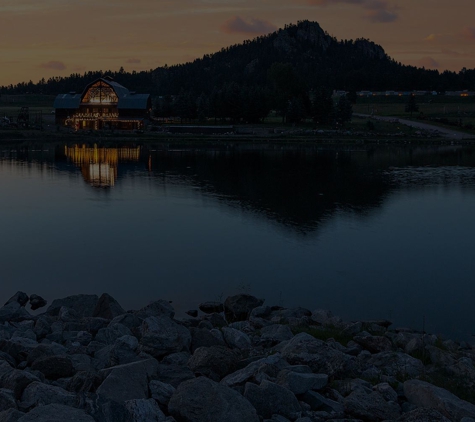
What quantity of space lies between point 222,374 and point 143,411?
2.14 m

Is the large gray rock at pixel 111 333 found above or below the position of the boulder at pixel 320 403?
below

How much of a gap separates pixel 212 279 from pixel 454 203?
22335 millimetres

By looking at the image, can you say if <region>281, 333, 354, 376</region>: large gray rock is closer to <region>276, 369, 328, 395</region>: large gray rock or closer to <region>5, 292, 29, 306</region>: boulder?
<region>276, 369, 328, 395</region>: large gray rock

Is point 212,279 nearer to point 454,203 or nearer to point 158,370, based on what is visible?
point 158,370

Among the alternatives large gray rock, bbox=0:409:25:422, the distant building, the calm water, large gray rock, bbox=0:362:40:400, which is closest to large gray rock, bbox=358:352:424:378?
the calm water

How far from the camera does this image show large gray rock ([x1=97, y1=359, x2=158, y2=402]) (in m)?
8.62

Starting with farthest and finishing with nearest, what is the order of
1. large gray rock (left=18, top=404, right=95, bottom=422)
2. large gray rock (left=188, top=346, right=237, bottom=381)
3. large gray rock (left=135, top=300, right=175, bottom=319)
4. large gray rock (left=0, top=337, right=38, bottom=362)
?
1. large gray rock (left=135, top=300, right=175, bottom=319)
2. large gray rock (left=0, top=337, right=38, bottom=362)
3. large gray rock (left=188, top=346, right=237, bottom=381)
4. large gray rock (left=18, top=404, right=95, bottom=422)

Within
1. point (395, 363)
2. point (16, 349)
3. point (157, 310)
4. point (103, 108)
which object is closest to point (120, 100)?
point (103, 108)

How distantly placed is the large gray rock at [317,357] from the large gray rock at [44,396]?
3.88 metres

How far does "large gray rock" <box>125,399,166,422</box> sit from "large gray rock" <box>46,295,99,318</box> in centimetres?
782

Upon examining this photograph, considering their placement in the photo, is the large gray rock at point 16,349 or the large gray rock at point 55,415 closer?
the large gray rock at point 55,415

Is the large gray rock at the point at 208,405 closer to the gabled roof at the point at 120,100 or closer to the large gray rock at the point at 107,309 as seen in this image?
the large gray rock at the point at 107,309

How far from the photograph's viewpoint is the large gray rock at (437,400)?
8.88 metres

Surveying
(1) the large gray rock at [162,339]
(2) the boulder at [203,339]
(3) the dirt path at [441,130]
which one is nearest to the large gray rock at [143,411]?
(1) the large gray rock at [162,339]
